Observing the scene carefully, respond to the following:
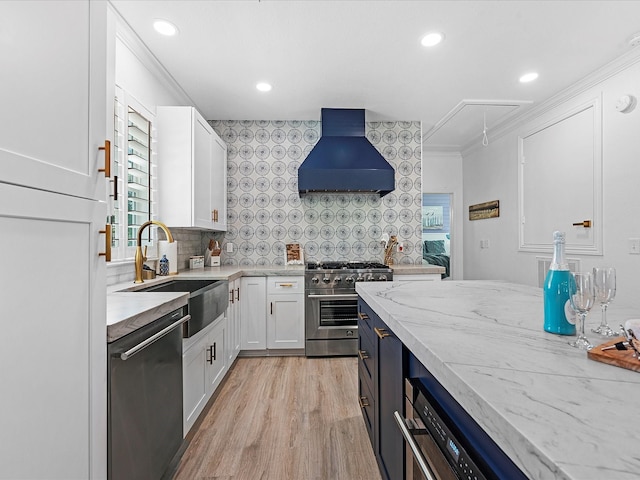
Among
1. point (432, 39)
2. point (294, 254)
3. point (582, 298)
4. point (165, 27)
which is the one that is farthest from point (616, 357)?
point (294, 254)

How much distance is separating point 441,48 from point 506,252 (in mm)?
2897

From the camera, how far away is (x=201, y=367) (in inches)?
80.4

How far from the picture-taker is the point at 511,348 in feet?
2.58

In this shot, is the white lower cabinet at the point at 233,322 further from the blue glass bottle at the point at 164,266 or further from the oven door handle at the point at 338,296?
the oven door handle at the point at 338,296

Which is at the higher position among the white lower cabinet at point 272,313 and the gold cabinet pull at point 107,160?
the gold cabinet pull at point 107,160

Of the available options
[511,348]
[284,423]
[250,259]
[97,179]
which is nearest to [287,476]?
[284,423]

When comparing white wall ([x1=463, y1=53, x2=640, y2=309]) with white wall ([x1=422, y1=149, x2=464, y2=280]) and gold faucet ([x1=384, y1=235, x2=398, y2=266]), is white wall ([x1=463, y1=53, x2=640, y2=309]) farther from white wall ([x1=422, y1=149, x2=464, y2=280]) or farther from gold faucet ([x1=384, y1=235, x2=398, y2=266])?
gold faucet ([x1=384, y1=235, x2=398, y2=266])

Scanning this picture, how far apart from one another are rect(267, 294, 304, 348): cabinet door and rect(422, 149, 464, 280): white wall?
329 cm

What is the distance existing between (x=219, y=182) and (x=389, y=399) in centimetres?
290

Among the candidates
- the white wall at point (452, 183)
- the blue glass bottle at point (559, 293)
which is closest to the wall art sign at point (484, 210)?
the white wall at point (452, 183)

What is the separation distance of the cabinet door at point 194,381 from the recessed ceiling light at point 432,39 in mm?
2574

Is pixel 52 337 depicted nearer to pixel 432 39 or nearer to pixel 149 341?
pixel 149 341

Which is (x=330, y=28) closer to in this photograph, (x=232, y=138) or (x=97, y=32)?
(x=97, y=32)

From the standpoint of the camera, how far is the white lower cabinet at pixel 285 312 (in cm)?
330
